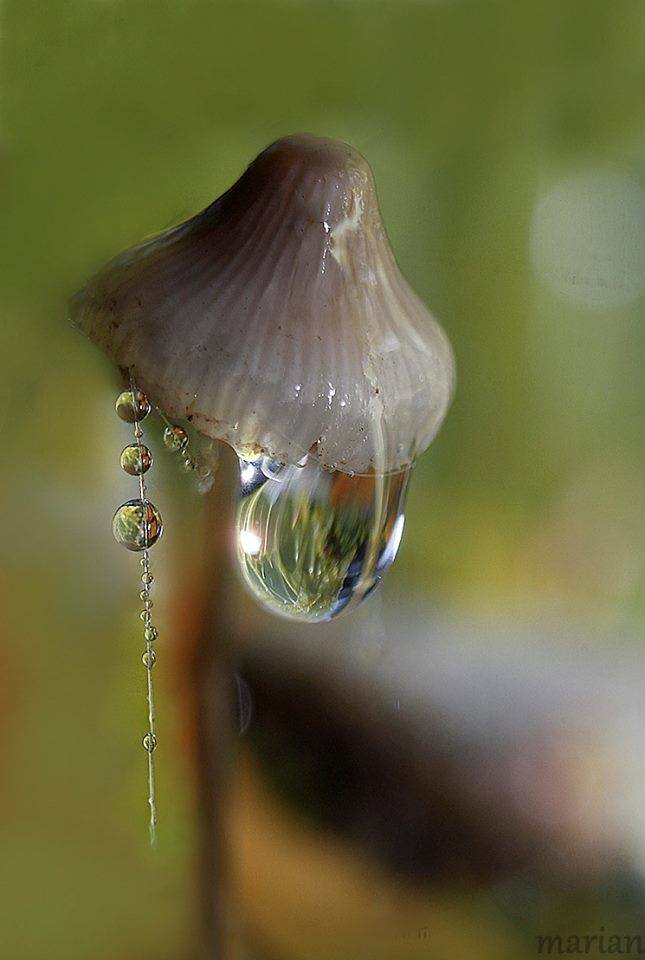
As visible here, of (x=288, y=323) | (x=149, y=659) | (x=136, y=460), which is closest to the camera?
(x=288, y=323)

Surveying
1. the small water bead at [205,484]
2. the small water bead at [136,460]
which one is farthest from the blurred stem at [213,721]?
the small water bead at [136,460]

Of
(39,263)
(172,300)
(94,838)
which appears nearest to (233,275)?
(172,300)

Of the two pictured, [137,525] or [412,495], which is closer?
[137,525]

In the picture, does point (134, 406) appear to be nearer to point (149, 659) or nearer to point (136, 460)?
point (136, 460)

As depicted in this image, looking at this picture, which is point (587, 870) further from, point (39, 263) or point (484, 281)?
point (39, 263)

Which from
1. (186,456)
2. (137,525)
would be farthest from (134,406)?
(186,456)

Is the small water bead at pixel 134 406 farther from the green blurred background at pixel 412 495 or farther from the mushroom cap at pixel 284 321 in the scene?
the green blurred background at pixel 412 495
